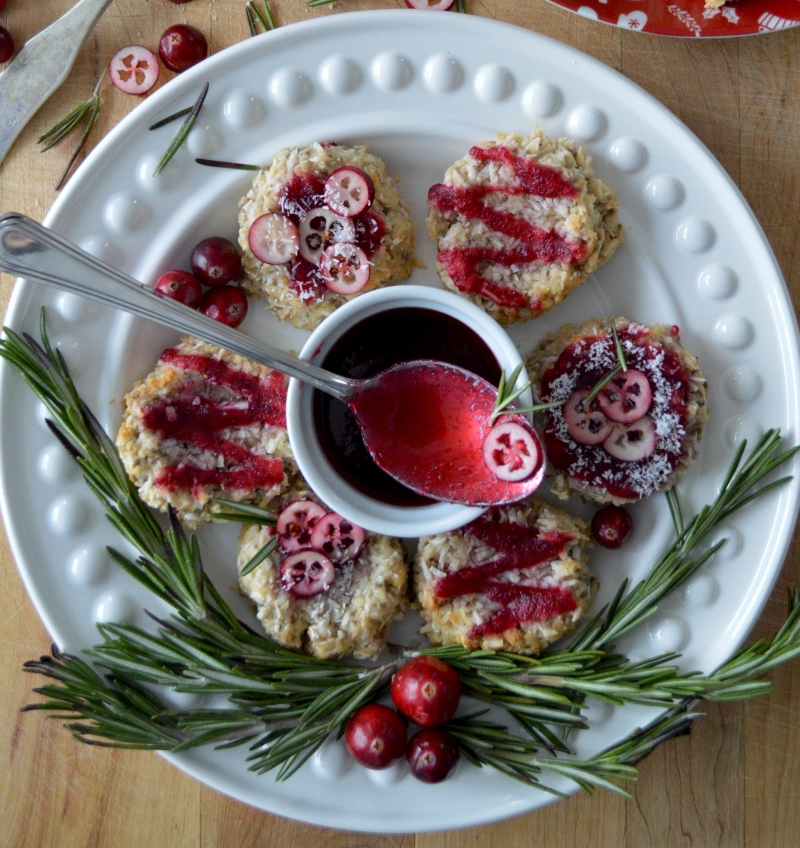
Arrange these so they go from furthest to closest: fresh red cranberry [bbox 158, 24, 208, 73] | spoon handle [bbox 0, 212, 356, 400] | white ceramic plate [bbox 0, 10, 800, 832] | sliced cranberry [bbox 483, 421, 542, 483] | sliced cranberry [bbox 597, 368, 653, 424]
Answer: fresh red cranberry [bbox 158, 24, 208, 73]
white ceramic plate [bbox 0, 10, 800, 832]
sliced cranberry [bbox 597, 368, 653, 424]
sliced cranberry [bbox 483, 421, 542, 483]
spoon handle [bbox 0, 212, 356, 400]

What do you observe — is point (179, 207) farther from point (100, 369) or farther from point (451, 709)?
point (451, 709)

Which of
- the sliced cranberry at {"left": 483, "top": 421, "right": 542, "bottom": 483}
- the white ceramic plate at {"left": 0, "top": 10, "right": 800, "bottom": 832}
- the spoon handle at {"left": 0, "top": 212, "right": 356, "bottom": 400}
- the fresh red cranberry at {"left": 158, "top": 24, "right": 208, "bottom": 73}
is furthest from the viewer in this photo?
the fresh red cranberry at {"left": 158, "top": 24, "right": 208, "bottom": 73}

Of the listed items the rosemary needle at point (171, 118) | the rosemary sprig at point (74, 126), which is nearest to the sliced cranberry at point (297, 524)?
the rosemary needle at point (171, 118)

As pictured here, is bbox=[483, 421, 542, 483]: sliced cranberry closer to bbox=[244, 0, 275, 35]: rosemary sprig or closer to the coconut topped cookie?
the coconut topped cookie

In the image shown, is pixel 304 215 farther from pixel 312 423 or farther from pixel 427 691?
pixel 427 691

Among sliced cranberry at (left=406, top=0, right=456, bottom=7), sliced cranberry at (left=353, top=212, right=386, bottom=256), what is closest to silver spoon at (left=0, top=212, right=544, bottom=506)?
sliced cranberry at (left=353, top=212, right=386, bottom=256)

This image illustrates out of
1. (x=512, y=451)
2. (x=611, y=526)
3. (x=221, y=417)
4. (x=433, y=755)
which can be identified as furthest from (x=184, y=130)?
(x=433, y=755)

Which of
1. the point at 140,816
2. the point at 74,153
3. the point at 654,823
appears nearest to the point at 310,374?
the point at 74,153
